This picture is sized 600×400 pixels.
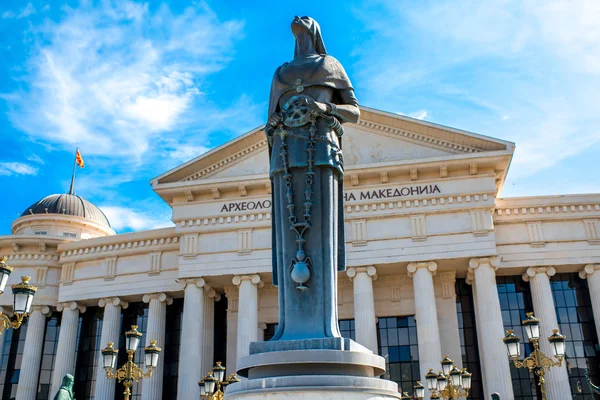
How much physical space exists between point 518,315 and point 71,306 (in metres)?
26.9

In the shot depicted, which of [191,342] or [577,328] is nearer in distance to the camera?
[191,342]

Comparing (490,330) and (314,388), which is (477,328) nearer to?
(490,330)

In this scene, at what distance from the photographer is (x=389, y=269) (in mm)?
32219

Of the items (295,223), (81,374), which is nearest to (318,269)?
(295,223)

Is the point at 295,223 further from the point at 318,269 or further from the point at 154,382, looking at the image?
the point at 154,382

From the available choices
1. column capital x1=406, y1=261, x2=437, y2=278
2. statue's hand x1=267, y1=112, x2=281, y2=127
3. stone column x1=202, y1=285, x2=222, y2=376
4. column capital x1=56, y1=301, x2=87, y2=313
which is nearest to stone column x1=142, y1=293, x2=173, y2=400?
stone column x1=202, y1=285, x2=222, y2=376

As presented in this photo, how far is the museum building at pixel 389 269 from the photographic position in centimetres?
3075

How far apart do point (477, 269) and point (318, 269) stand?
81.0 ft

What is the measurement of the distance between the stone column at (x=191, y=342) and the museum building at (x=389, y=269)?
0.07 meters

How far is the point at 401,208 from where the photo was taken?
105 ft

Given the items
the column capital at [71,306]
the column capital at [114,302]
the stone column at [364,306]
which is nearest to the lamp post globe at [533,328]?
the stone column at [364,306]

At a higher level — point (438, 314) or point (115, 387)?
point (438, 314)

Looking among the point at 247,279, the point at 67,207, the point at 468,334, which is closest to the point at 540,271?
the point at 468,334

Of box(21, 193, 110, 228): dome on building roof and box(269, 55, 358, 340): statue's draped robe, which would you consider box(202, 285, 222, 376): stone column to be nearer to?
box(21, 193, 110, 228): dome on building roof
